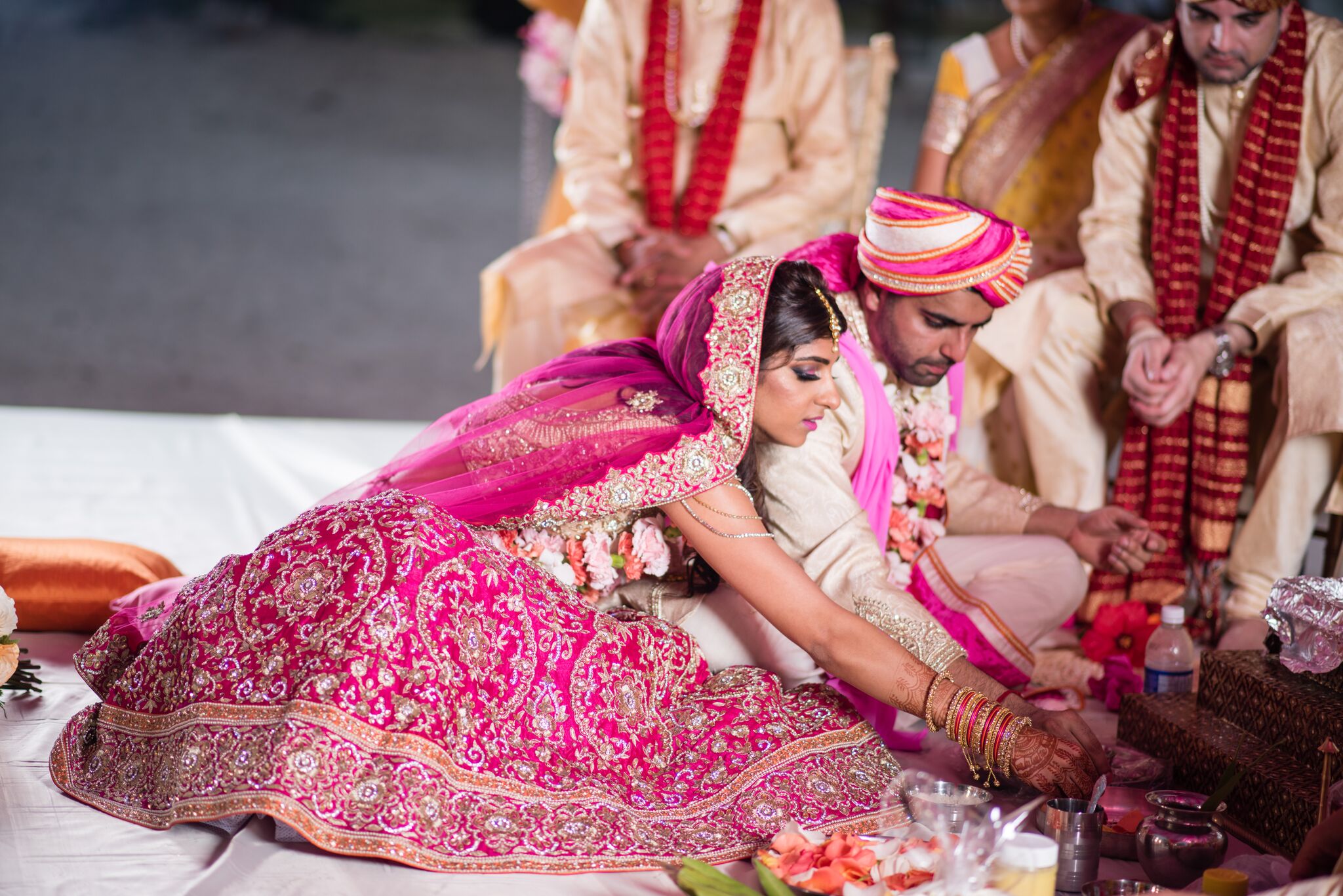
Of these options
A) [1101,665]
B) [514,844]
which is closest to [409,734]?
[514,844]

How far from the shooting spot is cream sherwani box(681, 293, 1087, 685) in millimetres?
2617

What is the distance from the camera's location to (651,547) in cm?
274

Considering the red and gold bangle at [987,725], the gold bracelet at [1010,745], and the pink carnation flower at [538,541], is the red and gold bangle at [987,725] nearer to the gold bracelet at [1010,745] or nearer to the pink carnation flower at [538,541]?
the gold bracelet at [1010,745]

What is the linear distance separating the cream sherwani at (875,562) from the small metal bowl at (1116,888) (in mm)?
548

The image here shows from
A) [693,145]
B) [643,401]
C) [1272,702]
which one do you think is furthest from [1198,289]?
[643,401]

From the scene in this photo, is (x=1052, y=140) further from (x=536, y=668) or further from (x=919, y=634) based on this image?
(x=536, y=668)

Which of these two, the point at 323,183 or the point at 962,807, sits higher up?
the point at 962,807

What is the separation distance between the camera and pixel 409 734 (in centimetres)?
211

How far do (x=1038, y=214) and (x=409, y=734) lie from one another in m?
3.05

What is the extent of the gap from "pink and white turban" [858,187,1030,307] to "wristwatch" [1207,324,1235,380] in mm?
965

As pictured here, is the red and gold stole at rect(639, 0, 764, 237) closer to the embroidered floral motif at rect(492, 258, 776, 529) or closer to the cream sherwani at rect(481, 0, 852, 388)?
the cream sherwani at rect(481, 0, 852, 388)

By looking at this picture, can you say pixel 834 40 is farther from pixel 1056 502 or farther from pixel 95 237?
pixel 95 237

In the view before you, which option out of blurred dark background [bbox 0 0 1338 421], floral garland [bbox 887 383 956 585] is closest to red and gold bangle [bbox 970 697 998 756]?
floral garland [bbox 887 383 956 585]

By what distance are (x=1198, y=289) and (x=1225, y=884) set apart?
2.39 m
